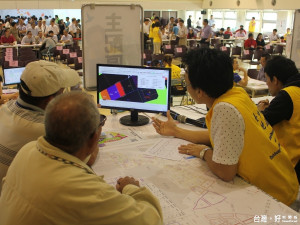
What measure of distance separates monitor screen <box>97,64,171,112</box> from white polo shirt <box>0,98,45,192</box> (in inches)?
37.1

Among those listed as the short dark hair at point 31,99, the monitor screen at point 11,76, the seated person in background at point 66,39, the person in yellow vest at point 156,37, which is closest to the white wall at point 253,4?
the person in yellow vest at point 156,37

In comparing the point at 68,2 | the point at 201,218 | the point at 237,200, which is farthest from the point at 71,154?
the point at 68,2

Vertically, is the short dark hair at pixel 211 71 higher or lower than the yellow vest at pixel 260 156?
higher

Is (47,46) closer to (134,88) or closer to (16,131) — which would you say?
(134,88)

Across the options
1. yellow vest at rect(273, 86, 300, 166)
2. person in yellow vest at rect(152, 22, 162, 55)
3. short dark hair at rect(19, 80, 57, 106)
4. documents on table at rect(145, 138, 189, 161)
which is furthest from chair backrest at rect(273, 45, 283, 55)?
short dark hair at rect(19, 80, 57, 106)

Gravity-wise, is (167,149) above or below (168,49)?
below

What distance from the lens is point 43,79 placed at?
1.66 m

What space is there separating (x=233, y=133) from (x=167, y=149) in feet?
1.91

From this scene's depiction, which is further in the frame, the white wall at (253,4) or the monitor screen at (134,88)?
the white wall at (253,4)

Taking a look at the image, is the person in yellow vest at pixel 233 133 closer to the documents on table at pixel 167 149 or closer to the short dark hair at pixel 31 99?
the documents on table at pixel 167 149

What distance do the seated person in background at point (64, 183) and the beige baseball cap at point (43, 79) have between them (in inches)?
24.1

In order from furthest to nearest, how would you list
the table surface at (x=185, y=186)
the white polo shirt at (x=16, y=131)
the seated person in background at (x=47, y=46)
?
the seated person in background at (x=47, y=46), the white polo shirt at (x=16, y=131), the table surface at (x=185, y=186)

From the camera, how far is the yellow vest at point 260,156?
1.64 metres

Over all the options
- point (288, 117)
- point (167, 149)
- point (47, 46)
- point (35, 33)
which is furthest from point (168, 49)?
point (167, 149)
